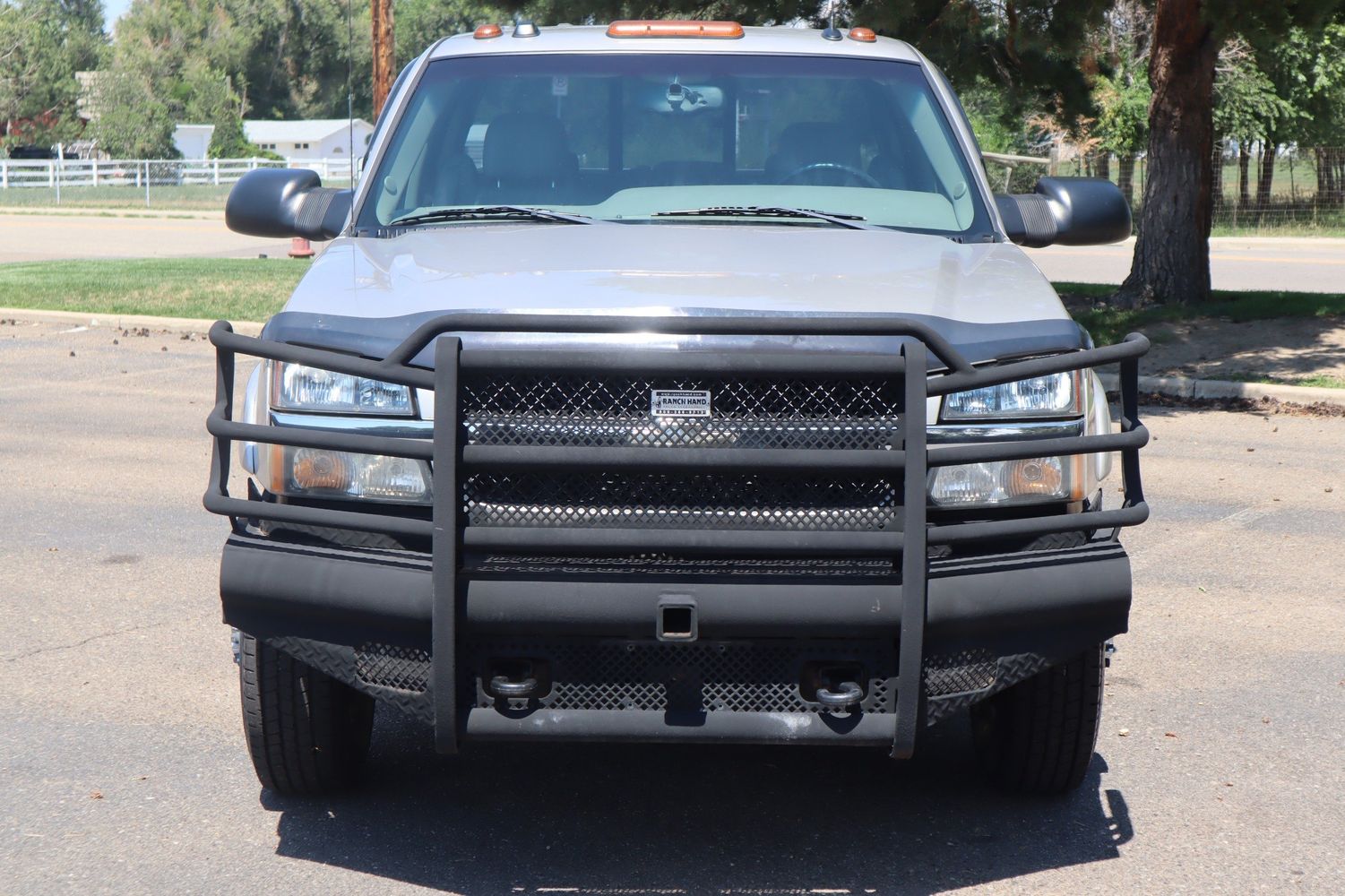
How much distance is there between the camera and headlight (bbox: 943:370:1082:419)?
3.47 m

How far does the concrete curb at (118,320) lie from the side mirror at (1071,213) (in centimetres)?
1019

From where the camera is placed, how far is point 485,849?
151 inches

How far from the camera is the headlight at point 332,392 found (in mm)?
3439

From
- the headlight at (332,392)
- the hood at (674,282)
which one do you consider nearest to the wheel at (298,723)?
the headlight at (332,392)

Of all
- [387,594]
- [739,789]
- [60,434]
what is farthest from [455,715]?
[60,434]

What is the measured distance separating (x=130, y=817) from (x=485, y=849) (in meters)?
0.95

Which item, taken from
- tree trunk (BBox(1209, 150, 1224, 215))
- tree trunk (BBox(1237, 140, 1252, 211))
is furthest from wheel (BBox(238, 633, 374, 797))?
tree trunk (BBox(1237, 140, 1252, 211))

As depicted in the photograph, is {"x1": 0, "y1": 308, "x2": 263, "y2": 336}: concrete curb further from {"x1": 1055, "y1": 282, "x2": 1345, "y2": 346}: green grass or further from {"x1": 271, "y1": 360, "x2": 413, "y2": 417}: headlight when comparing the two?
{"x1": 271, "y1": 360, "x2": 413, "y2": 417}: headlight

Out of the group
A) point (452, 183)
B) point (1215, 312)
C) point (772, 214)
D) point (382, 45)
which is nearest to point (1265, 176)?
point (382, 45)

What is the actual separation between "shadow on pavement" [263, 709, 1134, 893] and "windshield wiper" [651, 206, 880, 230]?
1.56m

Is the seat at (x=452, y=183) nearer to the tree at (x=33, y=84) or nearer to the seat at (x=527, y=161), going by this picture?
the seat at (x=527, y=161)

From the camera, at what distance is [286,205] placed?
16.3 ft

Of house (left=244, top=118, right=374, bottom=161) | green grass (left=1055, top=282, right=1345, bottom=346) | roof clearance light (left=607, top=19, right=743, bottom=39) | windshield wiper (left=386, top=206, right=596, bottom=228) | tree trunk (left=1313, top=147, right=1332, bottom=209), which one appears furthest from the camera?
house (left=244, top=118, right=374, bottom=161)

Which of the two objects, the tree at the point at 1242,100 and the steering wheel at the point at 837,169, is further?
the tree at the point at 1242,100
